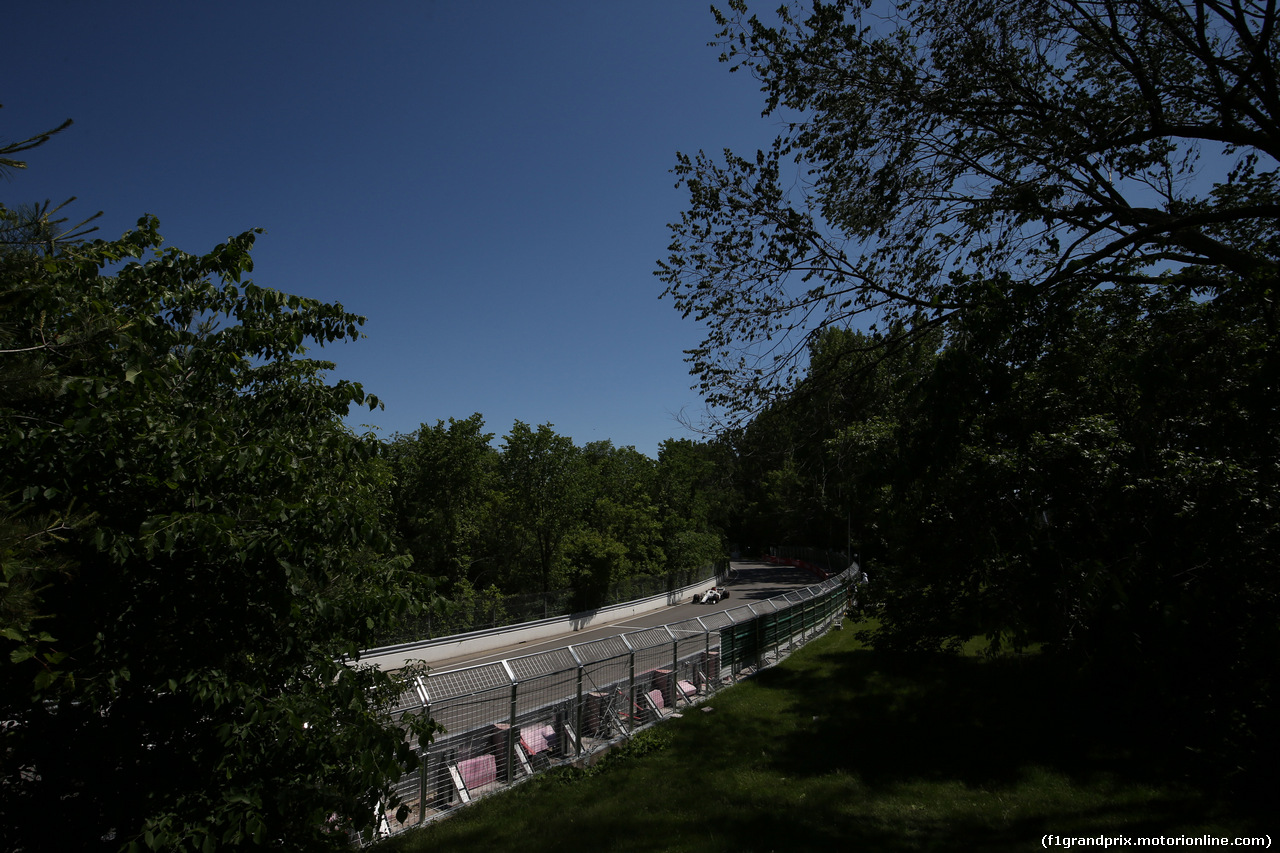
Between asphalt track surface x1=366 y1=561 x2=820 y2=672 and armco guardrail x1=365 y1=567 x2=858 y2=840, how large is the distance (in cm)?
282

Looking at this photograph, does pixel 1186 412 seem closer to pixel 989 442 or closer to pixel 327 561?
pixel 989 442

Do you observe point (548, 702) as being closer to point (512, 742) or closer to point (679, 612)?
point (512, 742)

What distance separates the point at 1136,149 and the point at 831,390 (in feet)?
15.1

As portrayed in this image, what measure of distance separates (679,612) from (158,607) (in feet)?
119

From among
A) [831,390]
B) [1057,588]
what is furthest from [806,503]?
[1057,588]

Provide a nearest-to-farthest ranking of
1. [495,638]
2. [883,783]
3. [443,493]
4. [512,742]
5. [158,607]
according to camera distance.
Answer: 1. [158,607]
2. [883,783]
3. [512,742]
4. [495,638]
5. [443,493]

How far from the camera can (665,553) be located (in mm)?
50250

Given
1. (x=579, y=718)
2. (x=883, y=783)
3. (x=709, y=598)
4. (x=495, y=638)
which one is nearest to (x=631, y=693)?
(x=579, y=718)

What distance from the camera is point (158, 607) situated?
3.72 m

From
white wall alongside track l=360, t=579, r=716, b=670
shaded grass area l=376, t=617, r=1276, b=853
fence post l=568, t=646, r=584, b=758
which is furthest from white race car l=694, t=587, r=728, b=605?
fence post l=568, t=646, r=584, b=758

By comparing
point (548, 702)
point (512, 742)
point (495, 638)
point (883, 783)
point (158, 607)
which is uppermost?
point (158, 607)

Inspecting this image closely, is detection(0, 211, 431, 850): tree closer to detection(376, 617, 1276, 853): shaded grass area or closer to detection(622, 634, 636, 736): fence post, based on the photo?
detection(376, 617, 1276, 853): shaded grass area

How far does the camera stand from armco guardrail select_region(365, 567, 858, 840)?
8234 mm

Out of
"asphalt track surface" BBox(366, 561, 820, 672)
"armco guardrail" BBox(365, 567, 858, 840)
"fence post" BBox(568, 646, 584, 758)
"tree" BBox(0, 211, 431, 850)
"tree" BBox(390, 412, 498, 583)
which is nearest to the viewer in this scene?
"tree" BBox(0, 211, 431, 850)
